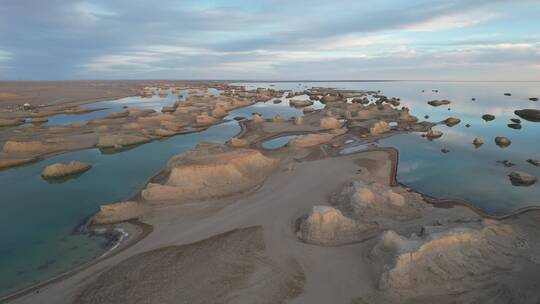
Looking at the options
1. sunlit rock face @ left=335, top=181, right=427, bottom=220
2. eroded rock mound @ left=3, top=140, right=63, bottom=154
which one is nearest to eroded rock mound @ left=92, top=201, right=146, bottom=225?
sunlit rock face @ left=335, top=181, right=427, bottom=220

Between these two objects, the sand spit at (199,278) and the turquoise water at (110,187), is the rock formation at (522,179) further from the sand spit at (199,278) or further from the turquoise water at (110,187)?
the sand spit at (199,278)

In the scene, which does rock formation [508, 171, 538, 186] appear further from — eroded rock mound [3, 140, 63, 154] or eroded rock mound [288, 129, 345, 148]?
eroded rock mound [3, 140, 63, 154]

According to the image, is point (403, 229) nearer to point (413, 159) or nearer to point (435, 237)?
point (435, 237)

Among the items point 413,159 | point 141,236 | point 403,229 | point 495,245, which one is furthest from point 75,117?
point 495,245

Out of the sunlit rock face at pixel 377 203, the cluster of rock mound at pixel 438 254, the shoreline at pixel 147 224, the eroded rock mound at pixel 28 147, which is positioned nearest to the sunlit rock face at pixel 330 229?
the cluster of rock mound at pixel 438 254

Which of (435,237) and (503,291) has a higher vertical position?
(435,237)
